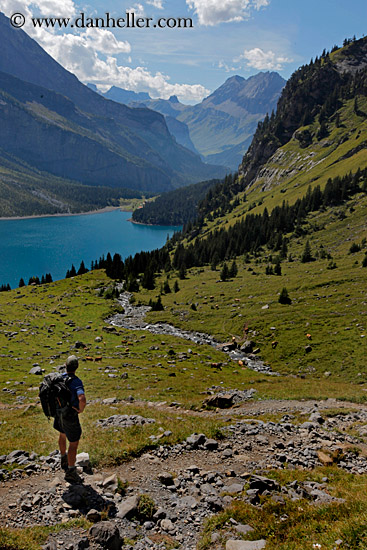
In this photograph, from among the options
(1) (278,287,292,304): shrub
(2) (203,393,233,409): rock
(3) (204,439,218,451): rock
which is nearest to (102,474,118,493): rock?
(3) (204,439,218,451): rock

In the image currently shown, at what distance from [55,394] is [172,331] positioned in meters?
51.2

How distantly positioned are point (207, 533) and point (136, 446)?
5449mm

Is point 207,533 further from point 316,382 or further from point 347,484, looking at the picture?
point 316,382

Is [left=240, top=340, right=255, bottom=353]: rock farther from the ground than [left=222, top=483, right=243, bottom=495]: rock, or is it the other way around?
[left=222, top=483, right=243, bottom=495]: rock

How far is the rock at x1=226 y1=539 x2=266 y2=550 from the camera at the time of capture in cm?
775

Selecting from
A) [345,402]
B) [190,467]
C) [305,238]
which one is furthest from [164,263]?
[190,467]

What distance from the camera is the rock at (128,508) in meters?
9.37

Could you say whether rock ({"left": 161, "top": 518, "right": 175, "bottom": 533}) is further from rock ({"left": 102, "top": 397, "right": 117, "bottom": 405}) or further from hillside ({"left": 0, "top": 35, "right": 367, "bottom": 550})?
rock ({"left": 102, "top": 397, "right": 117, "bottom": 405})

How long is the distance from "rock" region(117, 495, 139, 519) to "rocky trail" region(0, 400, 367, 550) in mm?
27

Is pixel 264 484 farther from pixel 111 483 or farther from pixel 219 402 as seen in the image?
pixel 219 402

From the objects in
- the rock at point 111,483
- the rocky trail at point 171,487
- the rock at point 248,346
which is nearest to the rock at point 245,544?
the rocky trail at point 171,487

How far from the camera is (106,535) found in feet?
26.7

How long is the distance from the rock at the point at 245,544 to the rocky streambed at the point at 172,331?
3484 centimetres

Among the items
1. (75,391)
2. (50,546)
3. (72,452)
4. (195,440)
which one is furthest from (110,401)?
(50,546)
